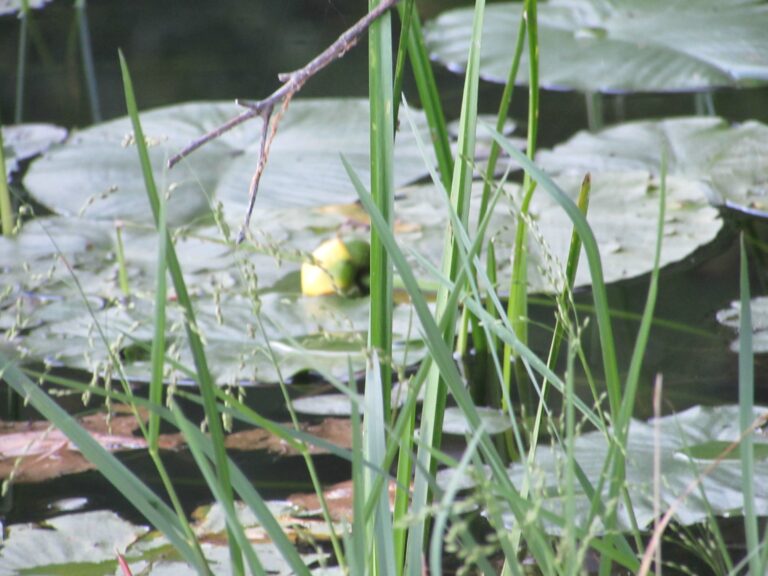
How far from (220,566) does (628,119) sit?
1375mm

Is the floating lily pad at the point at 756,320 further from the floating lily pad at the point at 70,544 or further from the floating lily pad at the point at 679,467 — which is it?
the floating lily pad at the point at 70,544

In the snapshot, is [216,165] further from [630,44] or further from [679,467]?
[679,467]

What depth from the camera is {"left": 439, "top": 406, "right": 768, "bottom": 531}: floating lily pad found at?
29.1 inches

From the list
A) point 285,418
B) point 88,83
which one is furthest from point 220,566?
point 88,83

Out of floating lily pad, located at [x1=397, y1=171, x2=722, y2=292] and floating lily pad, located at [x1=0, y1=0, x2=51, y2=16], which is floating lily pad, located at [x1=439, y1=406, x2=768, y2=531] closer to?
floating lily pad, located at [x1=397, y1=171, x2=722, y2=292]

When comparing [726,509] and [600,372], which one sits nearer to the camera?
[726,509]

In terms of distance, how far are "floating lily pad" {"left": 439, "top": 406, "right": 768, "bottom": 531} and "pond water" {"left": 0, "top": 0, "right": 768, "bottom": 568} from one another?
0.07 meters

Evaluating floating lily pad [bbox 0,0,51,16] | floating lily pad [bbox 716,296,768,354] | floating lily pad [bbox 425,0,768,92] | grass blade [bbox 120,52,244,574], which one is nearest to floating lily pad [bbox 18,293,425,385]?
floating lily pad [bbox 716,296,768,354]

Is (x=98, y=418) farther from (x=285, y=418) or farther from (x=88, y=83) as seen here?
(x=88, y=83)

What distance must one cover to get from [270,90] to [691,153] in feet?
3.01

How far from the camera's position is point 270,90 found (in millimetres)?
2072

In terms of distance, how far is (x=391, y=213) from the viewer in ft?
1.94

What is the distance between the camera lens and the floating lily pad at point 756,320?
102 cm

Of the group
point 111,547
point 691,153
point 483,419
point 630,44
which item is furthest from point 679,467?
point 630,44
